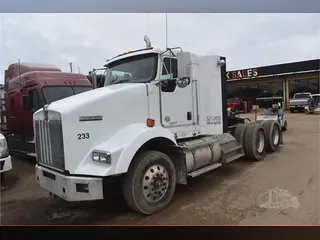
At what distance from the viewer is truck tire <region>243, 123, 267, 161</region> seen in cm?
618

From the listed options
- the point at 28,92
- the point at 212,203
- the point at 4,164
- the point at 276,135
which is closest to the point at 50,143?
the point at 4,164

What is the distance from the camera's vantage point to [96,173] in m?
3.16

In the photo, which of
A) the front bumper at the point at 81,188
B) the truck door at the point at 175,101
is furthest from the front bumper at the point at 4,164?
the truck door at the point at 175,101

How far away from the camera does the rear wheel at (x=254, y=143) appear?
6176mm

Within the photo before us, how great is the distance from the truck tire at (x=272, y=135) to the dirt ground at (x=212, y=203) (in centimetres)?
130

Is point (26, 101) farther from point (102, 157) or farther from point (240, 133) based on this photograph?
point (240, 133)

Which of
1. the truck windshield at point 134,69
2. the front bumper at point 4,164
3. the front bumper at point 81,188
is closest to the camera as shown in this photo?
the front bumper at point 81,188

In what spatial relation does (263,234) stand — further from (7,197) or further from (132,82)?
(7,197)

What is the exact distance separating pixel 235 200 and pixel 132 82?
238 cm

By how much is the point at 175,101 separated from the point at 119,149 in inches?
56.6

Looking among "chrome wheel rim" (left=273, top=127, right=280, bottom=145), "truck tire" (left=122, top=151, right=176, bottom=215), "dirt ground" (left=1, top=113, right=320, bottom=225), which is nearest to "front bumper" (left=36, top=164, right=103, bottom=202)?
"truck tire" (left=122, top=151, right=176, bottom=215)

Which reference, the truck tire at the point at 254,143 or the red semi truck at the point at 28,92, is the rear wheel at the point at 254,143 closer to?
the truck tire at the point at 254,143
